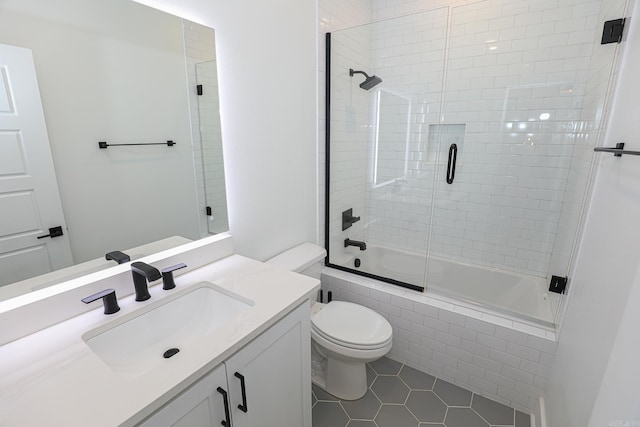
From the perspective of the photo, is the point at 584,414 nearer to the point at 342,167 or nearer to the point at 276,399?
the point at 276,399

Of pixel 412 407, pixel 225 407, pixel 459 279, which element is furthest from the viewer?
pixel 459 279

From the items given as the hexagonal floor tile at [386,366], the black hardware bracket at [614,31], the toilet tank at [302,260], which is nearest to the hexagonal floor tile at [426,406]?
the hexagonal floor tile at [386,366]

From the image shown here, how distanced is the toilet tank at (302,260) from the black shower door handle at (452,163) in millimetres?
1366

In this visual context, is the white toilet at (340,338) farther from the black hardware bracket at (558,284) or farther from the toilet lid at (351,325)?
the black hardware bracket at (558,284)

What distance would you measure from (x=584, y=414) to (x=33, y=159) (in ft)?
6.37

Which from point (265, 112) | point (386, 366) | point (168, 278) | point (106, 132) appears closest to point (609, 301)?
point (386, 366)

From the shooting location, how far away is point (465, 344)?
1.81 metres

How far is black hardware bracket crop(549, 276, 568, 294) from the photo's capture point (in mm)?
1754

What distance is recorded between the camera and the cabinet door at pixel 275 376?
974 millimetres

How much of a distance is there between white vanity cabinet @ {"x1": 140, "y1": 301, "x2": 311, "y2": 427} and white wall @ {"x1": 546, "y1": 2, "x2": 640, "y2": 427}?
37.2 inches

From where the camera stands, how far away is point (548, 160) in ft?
7.30

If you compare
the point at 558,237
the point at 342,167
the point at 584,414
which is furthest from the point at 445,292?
the point at 342,167

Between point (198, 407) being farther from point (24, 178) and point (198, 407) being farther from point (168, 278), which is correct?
point (24, 178)

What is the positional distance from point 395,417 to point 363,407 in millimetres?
185
